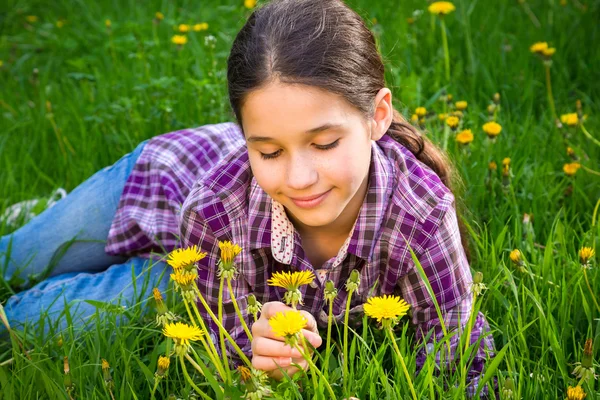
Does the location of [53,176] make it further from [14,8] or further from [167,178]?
[14,8]

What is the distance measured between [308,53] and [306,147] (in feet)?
0.63

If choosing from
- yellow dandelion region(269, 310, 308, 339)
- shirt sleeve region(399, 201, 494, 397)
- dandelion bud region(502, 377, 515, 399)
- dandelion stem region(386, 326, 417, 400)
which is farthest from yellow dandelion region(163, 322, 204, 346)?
shirt sleeve region(399, 201, 494, 397)

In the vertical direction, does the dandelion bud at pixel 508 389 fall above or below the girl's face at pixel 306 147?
below

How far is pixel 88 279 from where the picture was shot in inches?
91.1

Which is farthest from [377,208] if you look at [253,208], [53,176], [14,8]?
[14,8]

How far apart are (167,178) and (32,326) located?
0.53 m

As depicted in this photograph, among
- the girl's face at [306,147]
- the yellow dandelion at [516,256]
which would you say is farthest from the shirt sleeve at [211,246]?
the yellow dandelion at [516,256]

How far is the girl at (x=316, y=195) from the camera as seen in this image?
64.0 inches

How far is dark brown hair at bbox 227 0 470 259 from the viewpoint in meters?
1.65

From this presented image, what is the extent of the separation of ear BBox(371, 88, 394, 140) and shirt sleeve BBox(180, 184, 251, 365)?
0.37 meters

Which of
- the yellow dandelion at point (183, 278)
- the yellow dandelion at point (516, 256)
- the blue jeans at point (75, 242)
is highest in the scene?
the yellow dandelion at point (183, 278)

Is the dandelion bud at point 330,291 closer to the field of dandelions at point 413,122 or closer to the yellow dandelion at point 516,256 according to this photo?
the field of dandelions at point 413,122

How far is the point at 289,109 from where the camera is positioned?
5.24ft

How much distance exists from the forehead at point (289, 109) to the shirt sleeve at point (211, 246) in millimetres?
278
